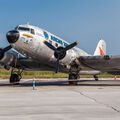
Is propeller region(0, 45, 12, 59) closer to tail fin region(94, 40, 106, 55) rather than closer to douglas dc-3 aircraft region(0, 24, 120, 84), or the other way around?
douglas dc-3 aircraft region(0, 24, 120, 84)

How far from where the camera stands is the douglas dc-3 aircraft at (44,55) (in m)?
16.2

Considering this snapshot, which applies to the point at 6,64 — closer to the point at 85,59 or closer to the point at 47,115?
the point at 85,59

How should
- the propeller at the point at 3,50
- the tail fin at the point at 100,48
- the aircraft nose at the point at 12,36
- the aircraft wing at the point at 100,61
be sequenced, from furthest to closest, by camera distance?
1. the tail fin at the point at 100,48
2. the propeller at the point at 3,50
3. the aircraft wing at the point at 100,61
4. the aircraft nose at the point at 12,36

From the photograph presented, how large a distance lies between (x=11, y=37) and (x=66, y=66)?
231 inches

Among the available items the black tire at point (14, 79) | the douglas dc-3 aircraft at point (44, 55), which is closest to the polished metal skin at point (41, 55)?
the douglas dc-3 aircraft at point (44, 55)

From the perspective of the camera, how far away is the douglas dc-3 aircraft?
16.2m

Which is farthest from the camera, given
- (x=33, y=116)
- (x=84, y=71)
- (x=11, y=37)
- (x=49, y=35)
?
(x=84, y=71)

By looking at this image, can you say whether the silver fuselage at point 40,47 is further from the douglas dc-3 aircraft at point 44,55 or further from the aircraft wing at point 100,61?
the aircraft wing at point 100,61

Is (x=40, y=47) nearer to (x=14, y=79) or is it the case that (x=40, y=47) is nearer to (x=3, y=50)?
(x=3, y=50)

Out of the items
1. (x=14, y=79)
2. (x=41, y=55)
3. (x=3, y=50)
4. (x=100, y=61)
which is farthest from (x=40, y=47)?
(x=100, y=61)

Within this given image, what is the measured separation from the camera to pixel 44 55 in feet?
57.1

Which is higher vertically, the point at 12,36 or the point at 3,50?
the point at 12,36

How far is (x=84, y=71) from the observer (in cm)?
2270

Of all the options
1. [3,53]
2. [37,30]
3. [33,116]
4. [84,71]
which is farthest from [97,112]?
[84,71]
